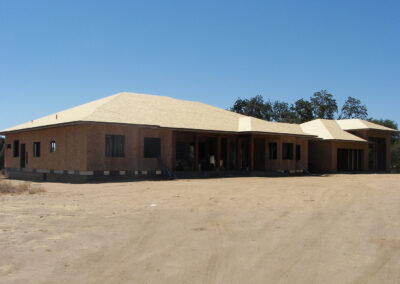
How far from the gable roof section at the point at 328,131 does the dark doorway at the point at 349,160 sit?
5.28 ft

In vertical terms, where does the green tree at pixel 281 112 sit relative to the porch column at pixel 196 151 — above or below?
above

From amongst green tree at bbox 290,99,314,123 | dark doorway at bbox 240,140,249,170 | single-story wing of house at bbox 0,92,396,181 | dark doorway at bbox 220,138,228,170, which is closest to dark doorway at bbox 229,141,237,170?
single-story wing of house at bbox 0,92,396,181

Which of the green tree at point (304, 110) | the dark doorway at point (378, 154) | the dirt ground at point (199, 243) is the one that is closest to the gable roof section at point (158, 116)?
the dirt ground at point (199, 243)

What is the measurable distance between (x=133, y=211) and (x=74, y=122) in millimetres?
11935

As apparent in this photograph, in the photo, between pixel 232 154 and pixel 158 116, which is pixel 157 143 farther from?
pixel 232 154

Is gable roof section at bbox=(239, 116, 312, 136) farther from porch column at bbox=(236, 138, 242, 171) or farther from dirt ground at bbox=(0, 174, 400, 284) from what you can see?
dirt ground at bbox=(0, 174, 400, 284)

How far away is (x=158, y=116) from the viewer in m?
25.9

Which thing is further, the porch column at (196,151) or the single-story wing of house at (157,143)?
the porch column at (196,151)

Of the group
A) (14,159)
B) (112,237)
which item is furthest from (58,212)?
(14,159)

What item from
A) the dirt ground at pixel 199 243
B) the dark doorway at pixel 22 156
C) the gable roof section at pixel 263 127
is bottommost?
the dirt ground at pixel 199 243

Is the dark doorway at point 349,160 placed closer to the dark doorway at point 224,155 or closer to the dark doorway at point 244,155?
the dark doorway at point 244,155

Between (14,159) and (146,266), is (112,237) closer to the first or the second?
(146,266)

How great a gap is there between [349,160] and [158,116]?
22.0 m

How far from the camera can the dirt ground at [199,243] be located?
526 cm
